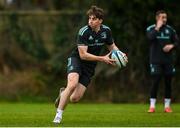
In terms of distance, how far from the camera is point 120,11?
25156 mm

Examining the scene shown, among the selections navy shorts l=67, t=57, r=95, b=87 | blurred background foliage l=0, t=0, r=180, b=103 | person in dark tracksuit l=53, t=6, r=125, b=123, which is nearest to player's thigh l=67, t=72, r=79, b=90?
person in dark tracksuit l=53, t=6, r=125, b=123

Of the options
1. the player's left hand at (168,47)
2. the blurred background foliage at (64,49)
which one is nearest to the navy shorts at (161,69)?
the player's left hand at (168,47)

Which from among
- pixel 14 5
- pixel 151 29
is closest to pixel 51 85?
pixel 14 5

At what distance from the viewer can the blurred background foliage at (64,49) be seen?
81.5ft

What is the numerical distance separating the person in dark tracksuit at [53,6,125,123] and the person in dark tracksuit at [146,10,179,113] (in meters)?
3.36

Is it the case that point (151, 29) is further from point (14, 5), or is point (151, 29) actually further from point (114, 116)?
point (14, 5)

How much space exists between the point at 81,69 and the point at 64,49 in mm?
12607

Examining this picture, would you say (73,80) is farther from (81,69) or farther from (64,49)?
(64,49)

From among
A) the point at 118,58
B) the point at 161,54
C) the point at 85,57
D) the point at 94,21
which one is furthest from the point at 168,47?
the point at 85,57

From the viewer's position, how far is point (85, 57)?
44.3 ft

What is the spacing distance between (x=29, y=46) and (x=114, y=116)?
474 inches

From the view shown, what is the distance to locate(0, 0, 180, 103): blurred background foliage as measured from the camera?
24.8 m

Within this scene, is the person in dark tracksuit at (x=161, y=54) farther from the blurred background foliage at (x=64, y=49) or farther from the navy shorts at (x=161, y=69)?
the blurred background foliage at (x=64, y=49)

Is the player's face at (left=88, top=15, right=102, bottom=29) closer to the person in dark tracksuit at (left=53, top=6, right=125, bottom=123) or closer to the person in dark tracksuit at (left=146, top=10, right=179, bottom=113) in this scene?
the person in dark tracksuit at (left=53, top=6, right=125, bottom=123)
